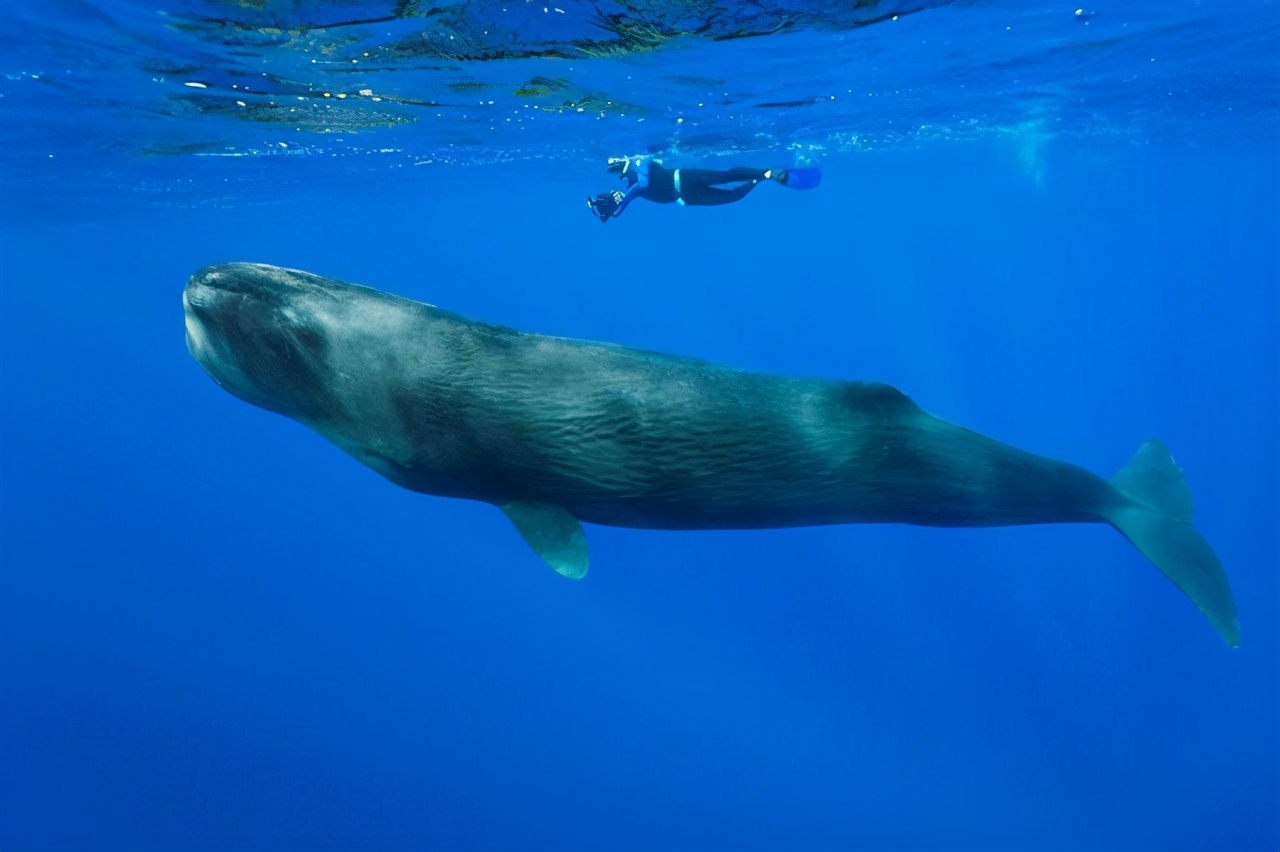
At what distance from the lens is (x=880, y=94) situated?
1766 cm

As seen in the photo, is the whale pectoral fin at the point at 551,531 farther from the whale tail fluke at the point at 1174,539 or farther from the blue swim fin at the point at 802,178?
the blue swim fin at the point at 802,178

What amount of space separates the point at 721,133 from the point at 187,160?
12860 millimetres

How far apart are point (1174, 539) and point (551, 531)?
4.51 metres

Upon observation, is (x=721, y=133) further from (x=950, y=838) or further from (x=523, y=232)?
(x=523, y=232)

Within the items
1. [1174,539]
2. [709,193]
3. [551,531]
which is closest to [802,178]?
[709,193]

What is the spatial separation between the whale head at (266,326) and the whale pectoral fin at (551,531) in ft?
3.57

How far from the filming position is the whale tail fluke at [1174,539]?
5.80 meters

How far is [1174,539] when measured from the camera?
6133mm

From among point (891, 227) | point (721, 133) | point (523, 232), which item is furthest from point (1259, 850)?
point (891, 227)

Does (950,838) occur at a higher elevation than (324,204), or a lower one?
lower

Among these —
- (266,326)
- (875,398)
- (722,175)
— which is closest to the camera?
(266,326)

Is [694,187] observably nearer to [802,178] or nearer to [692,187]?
[692,187]

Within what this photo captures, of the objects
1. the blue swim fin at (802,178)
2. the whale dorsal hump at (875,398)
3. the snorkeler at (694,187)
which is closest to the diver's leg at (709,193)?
the snorkeler at (694,187)

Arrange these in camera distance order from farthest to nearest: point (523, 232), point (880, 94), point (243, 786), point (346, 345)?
point (523, 232) < point (243, 786) < point (880, 94) < point (346, 345)
